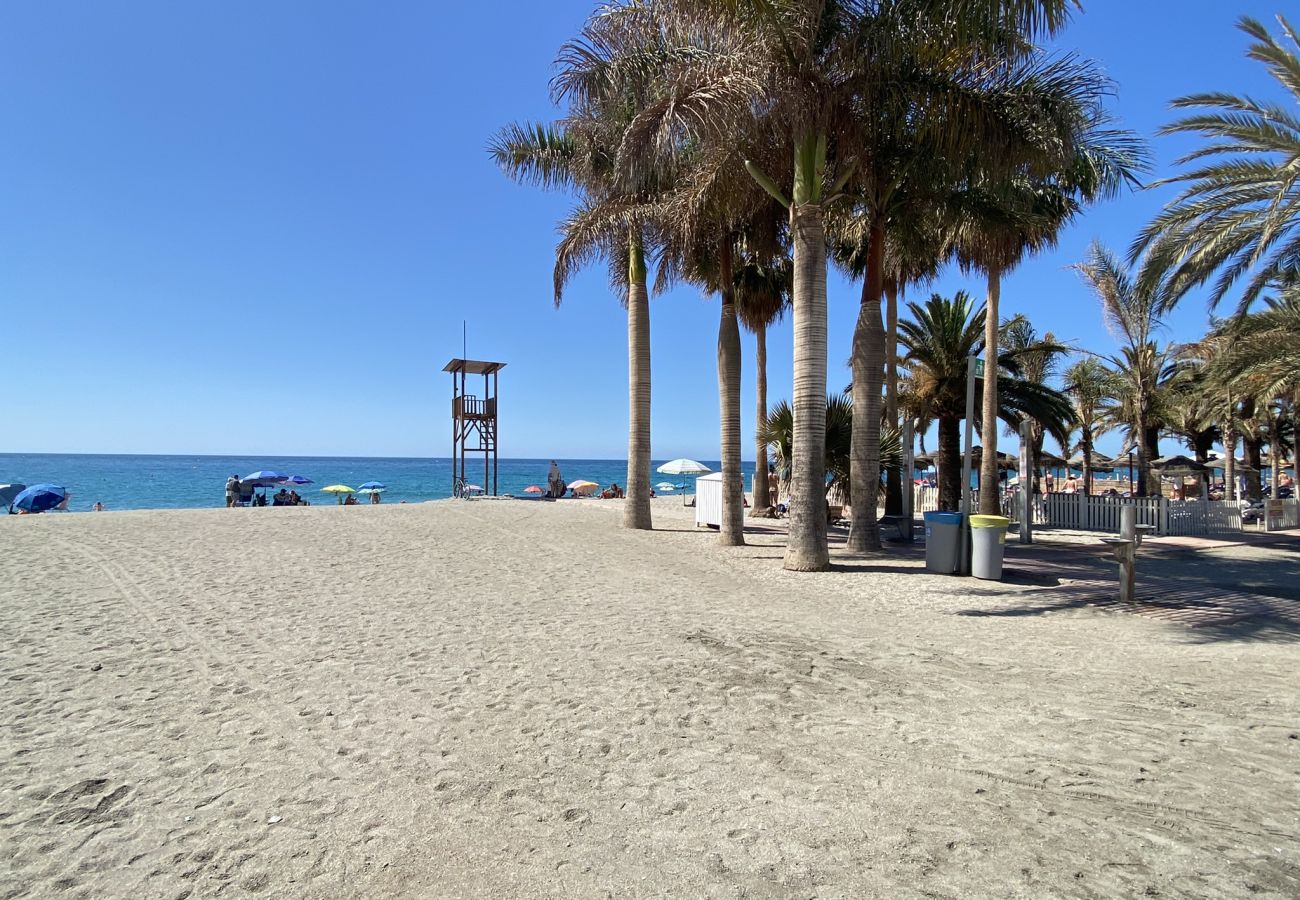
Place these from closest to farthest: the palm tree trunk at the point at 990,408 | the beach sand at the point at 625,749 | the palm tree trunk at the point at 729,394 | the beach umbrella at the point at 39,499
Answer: the beach sand at the point at 625,749 → the palm tree trunk at the point at 729,394 → the palm tree trunk at the point at 990,408 → the beach umbrella at the point at 39,499

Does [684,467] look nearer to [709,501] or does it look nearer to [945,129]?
[709,501]

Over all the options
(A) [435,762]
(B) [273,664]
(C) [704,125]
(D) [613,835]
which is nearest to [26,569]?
(B) [273,664]

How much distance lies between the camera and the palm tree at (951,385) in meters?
21.7

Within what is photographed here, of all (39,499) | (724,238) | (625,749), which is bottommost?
(625,749)

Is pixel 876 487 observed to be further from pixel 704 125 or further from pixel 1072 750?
pixel 1072 750

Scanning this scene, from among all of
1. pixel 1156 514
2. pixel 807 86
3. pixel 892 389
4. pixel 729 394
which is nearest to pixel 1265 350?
pixel 1156 514

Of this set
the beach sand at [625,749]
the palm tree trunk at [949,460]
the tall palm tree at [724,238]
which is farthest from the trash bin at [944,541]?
the palm tree trunk at [949,460]

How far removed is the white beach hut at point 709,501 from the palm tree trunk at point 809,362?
20.3 feet

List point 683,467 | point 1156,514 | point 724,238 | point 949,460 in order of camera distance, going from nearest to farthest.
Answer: point 724,238, point 1156,514, point 949,460, point 683,467

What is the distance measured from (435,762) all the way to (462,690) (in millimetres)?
1285

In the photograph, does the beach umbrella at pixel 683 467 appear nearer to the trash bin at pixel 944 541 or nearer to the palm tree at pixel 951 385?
the palm tree at pixel 951 385

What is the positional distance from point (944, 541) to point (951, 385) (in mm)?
11502

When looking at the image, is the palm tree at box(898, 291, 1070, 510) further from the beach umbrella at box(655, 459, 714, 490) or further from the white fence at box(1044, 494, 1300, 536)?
the beach umbrella at box(655, 459, 714, 490)

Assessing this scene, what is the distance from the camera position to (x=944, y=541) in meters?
11.7
